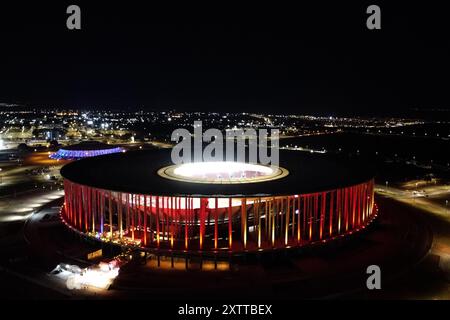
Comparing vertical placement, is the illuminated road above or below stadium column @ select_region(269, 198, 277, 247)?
below

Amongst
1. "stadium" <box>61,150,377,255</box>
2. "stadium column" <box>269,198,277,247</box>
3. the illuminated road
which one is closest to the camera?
the illuminated road

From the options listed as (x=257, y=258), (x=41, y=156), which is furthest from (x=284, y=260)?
(x=41, y=156)

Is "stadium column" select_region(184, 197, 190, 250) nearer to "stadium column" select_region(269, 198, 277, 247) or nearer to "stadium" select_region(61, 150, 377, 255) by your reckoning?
"stadium" select_region(61, 150, 377, 255)

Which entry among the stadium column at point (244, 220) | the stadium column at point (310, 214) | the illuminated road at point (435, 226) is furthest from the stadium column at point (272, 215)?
Answer: the illuminated road at point (435, 226)

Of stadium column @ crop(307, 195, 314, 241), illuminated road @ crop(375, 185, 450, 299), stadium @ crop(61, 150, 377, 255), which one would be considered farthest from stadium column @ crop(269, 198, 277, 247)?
illuminated road @ crop(375, 185, 450, 299)

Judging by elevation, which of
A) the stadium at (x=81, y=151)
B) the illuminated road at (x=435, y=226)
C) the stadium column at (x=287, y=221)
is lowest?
the illuminated road at (x=435, y=226)

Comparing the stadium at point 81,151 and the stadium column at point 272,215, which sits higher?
the stadium column at point 272,215

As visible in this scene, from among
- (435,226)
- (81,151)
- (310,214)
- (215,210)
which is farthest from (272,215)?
(81,151)

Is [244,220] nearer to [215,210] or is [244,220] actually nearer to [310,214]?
[215,210]

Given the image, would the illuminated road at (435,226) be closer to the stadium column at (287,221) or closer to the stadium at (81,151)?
the stadium column at (287,221)
